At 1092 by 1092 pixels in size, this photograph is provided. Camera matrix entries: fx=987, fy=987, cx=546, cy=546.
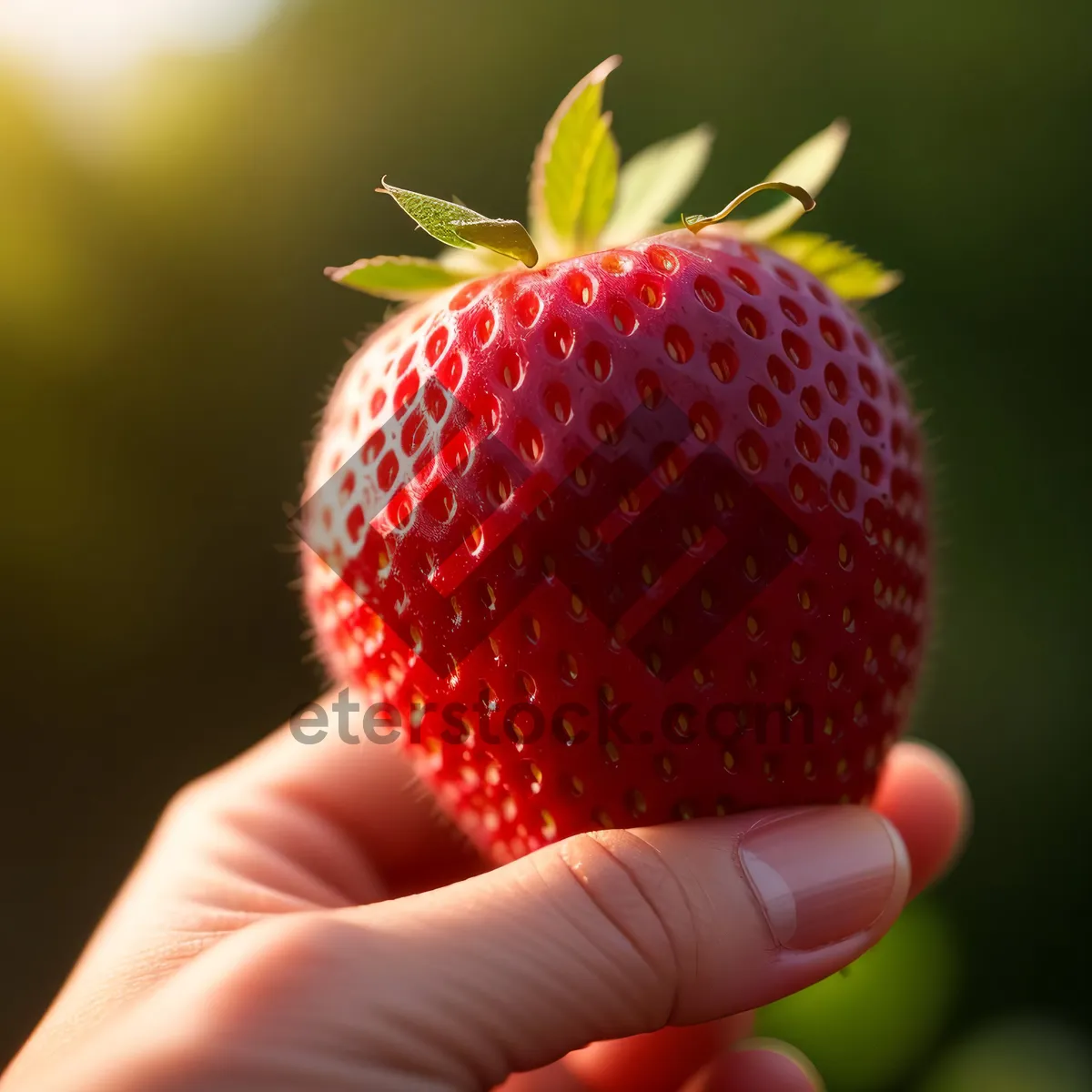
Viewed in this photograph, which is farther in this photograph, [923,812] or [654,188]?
[923,812]

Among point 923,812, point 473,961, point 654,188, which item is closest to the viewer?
point 473,961

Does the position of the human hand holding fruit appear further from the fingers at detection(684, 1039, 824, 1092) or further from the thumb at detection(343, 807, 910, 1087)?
the fingers at detection(684, 1039, 824, 1092)

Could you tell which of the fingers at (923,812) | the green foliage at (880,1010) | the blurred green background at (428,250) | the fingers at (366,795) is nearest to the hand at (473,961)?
the fingers at (366,795)

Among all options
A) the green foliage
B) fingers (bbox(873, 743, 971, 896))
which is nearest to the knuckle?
fingers (bbox(873, 743, 971, 896))

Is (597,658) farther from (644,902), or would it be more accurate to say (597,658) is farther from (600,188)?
(600,188)

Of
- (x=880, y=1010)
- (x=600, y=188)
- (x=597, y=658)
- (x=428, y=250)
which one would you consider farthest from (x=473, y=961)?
(x=428, y=250)

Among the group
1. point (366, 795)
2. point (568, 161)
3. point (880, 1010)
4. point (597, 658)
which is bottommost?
point (880, 1010)
